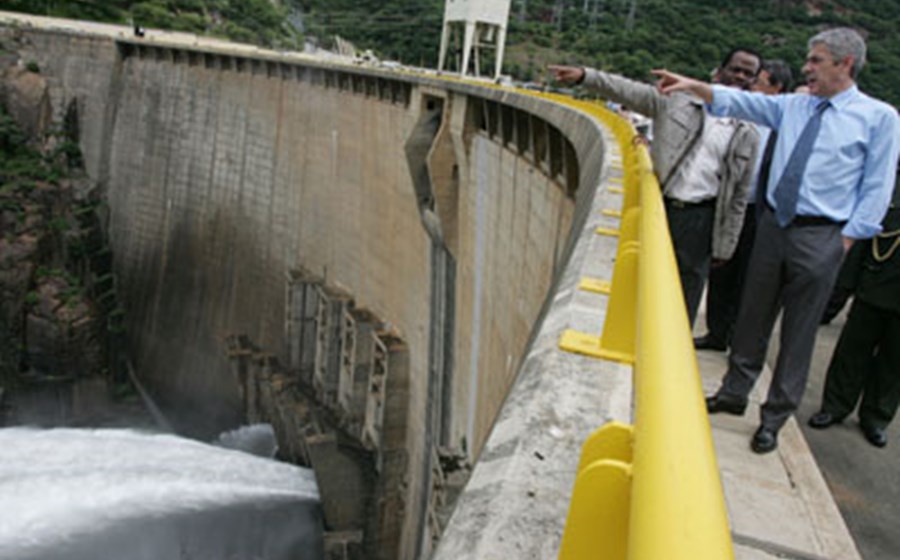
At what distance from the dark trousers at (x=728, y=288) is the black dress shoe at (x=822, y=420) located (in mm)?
709

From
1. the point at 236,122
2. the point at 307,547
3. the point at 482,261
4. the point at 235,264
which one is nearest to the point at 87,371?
the point at 235,264

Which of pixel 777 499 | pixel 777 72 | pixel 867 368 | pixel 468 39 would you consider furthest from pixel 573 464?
pixel 468 39

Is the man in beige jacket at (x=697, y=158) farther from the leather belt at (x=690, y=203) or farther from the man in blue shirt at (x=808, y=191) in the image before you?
the man in blue shirt at (x=808, y=191)

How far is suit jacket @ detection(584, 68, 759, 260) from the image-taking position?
361 centimetres

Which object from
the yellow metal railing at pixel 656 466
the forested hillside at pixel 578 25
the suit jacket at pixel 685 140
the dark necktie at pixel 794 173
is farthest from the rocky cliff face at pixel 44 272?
the yellow metal railing at pixel 656 466

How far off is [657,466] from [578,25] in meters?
67.4

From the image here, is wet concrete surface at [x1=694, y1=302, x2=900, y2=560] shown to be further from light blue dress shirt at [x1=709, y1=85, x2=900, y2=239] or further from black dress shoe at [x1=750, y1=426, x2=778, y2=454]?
light blue dress shirt at [x1=709, y1=85, x2=900, y2=239]

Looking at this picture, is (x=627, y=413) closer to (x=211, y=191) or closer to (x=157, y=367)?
(x=211, y=191)

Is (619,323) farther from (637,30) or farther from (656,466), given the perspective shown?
(637,30)

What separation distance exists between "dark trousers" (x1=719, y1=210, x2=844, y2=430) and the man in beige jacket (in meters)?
0.37

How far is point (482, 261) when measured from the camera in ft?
36.8

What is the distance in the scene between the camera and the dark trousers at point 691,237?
3.88 m

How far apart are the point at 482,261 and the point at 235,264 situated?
12449 mm

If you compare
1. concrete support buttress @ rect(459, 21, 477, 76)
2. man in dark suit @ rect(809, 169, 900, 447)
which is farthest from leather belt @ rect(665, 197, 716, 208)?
concrete support buttress @ rect(459, 21, 477, 76)
